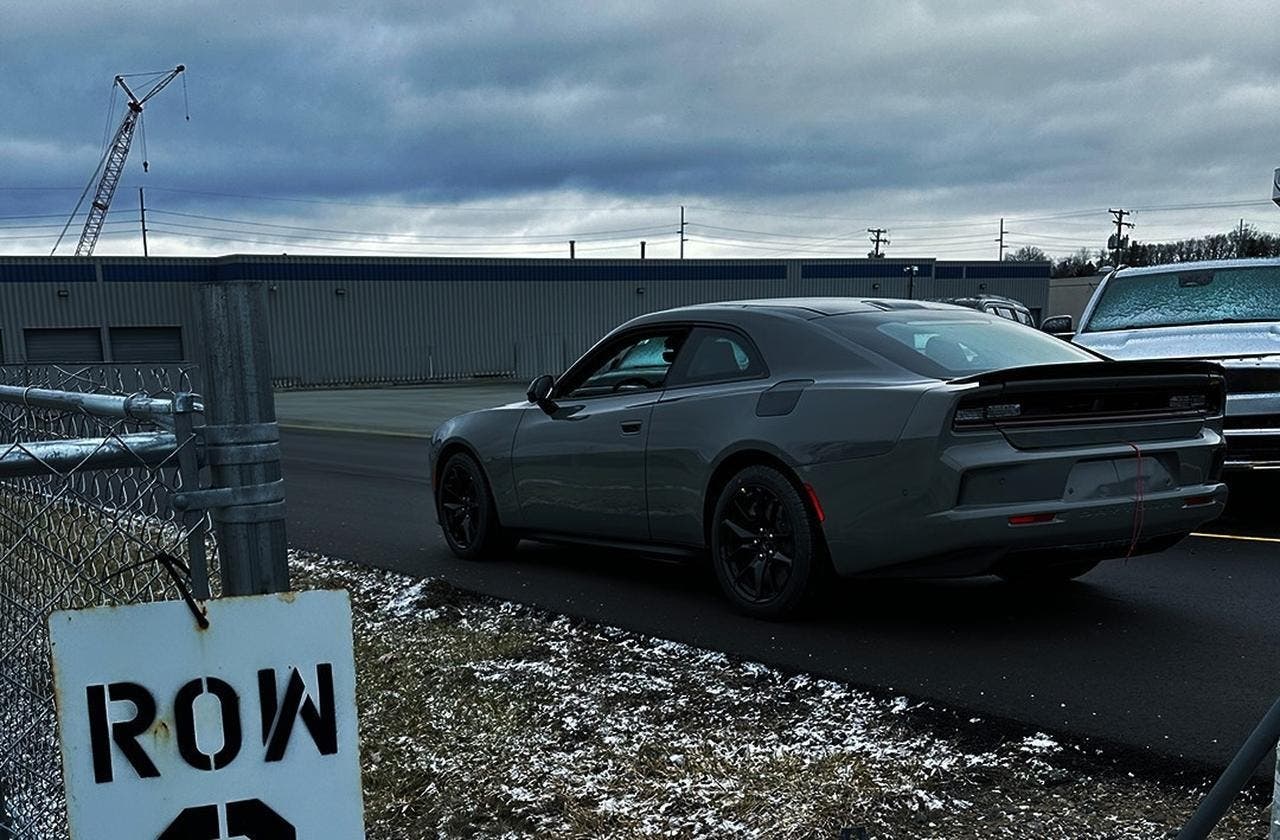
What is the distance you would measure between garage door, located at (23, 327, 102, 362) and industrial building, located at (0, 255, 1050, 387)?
5cm

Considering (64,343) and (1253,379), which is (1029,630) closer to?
(1253,379)

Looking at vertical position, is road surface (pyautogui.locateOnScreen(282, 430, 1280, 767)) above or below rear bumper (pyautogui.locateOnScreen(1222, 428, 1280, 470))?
below

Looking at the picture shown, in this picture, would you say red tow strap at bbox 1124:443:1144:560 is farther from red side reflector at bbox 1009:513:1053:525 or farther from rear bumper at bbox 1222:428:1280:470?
rear bumper at bbox 1222:428:1280:470

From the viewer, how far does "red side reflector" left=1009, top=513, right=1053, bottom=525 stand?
5.16 m

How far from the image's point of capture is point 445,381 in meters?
48.7

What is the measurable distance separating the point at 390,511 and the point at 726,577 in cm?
532

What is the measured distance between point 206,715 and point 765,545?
4.20m

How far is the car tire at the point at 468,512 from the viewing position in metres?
7.75

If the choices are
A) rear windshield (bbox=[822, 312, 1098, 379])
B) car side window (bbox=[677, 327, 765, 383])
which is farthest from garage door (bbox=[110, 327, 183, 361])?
rear windshield (bbox=[822, 312, 1098, 379])

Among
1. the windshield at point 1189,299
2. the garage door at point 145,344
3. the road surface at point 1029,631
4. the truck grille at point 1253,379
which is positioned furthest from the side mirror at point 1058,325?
the garage door at point 145,344

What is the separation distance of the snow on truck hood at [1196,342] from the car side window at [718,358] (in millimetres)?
4123

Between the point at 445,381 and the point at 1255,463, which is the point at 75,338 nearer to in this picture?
the point at 445,381

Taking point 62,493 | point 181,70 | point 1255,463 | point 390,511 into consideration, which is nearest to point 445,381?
point 390,511

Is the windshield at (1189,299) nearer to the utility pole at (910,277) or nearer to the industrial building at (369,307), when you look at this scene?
the industrial building at (369,307)
